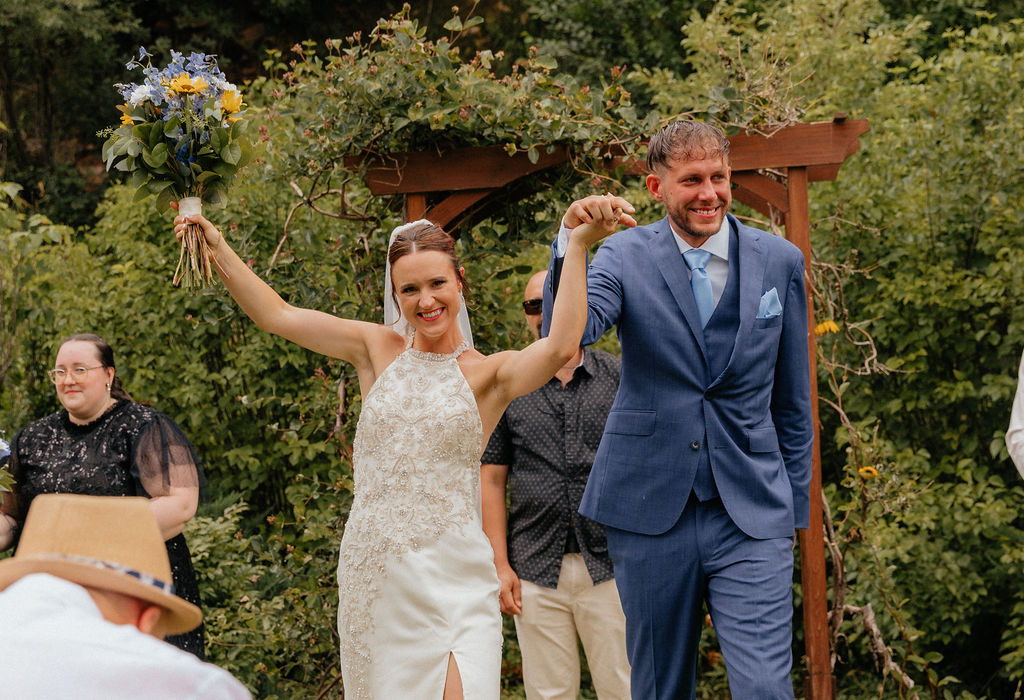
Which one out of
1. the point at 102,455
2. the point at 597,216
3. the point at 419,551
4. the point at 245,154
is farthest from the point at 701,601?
the point at 102,455

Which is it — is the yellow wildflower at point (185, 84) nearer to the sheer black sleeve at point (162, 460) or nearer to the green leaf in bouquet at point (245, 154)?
the green leaf in bouquet at point (245, 154)

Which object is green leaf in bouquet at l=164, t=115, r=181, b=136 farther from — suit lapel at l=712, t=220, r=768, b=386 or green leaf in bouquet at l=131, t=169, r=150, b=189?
suit lapel at l=712, t=220, r=768, b=386

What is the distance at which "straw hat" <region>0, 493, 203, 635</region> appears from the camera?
5.99 feet

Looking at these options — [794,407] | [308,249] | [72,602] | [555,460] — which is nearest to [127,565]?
[72,602]

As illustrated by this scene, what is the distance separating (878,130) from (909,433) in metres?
2.23

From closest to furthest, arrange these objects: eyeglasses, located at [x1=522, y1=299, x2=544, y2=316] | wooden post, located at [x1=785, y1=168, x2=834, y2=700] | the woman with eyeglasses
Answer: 1. the woman with eyeglasses
2. eyeglasses, located at [x1=522, y1=299, x2=544, y2=316]
3. wooden post, located at [x1=785, y1=168, x2=834, y2=700]

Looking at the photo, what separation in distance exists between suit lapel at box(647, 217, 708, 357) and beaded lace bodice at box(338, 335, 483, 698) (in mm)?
711

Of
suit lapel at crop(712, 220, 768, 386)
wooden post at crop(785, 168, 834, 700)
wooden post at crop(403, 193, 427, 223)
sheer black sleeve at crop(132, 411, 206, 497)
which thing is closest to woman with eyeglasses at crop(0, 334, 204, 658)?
sheer black sleeve at crop(132, 411, 206, 497)

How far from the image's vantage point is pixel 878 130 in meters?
8.32

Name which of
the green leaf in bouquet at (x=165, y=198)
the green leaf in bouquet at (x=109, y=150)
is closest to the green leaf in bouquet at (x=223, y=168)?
the green leaf in bouquet at (x=165, y=198)

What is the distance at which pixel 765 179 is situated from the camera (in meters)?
5.28

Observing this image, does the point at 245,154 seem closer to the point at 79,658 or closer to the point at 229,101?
the point at 229,101

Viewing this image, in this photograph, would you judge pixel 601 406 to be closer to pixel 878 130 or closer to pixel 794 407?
pixel 794 407

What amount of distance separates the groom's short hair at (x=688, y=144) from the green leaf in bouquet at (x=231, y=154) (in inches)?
52.0
